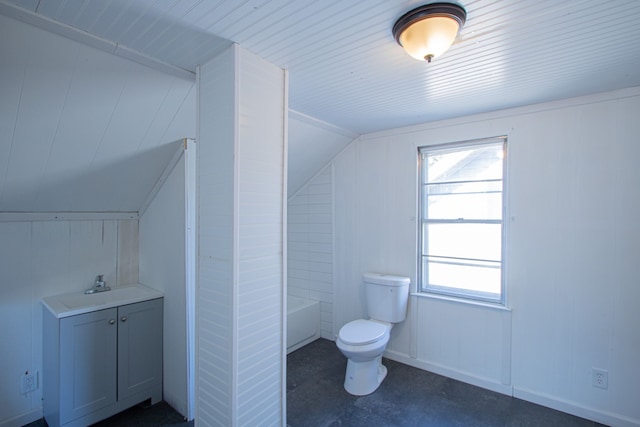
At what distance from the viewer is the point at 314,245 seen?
11.4 ft

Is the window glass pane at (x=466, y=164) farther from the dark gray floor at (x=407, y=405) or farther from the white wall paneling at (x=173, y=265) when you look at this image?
the white wall paneling at (x=173, y=265)

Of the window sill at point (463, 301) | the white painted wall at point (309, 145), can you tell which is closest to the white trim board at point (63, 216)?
the white painted wall at point (309, 145)

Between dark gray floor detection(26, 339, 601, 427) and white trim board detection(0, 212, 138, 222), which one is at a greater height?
white trim board detection(0, 212, 138, 222)

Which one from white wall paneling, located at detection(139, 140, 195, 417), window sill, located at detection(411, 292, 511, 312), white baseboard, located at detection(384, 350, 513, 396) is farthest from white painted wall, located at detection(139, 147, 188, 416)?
window sill, located at detection(411, 292, 511, 312)

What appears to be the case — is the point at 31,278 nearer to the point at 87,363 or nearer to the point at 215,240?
the point at 87,363

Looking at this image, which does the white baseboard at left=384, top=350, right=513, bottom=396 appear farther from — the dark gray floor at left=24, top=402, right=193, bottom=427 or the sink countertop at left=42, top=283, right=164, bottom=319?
the sink countertop at left=42, top=283, right=164, bottom=319

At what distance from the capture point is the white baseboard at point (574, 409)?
6.61 ft

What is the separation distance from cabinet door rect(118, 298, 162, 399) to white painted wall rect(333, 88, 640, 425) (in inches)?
81.4

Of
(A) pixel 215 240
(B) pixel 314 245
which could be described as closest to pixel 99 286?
(A) pixel 215 240

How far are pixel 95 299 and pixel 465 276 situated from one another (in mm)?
2870

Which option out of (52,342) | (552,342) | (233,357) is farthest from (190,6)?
(552,342)

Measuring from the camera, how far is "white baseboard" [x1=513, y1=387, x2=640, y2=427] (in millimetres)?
2014

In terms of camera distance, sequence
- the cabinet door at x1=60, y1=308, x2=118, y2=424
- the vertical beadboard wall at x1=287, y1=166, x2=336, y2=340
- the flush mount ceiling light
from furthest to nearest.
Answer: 1. the vertical beadboard wall at x1=287, y1=166, x2=336, y2=340
2. the cabinet door at x1=60, y1=308, x2=118, y2=424
3. the flush mount ceiling light

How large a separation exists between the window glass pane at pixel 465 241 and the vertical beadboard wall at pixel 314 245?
1.03 m
